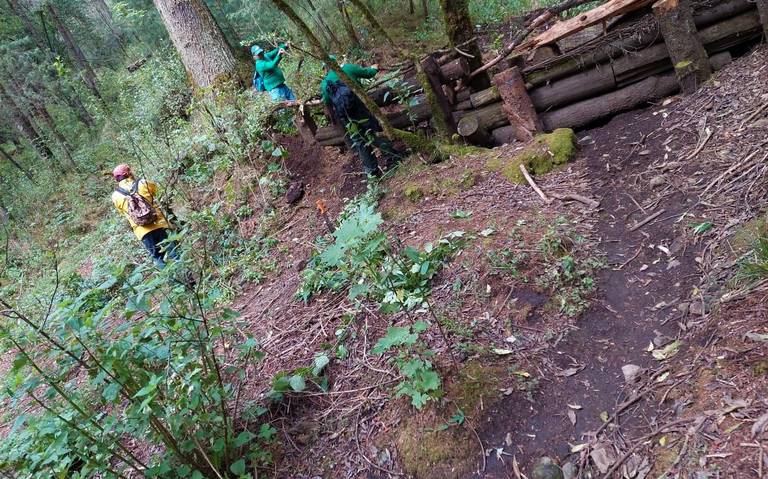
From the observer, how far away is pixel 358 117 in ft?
21.1

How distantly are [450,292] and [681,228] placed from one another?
1832 millimetres

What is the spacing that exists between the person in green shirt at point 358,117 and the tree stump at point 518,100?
1.59 metres

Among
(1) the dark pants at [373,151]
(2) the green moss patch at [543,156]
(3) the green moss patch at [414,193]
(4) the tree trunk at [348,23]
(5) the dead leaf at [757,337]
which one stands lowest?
(5) the dead leaf at [757,337]

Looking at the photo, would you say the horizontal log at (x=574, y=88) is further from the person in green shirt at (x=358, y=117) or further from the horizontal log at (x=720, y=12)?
the person in green shirt at (x=358, y=117)

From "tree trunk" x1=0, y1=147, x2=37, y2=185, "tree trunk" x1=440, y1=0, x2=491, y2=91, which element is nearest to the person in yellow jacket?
"tree trunk" x1=440, y1=0, x2=491, y2=91

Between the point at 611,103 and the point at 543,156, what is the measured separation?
50.1 inches

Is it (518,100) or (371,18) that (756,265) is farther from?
(371,18)

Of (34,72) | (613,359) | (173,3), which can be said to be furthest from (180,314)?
(34,72)

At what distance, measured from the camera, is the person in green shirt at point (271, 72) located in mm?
8383

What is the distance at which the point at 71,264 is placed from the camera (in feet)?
36.0

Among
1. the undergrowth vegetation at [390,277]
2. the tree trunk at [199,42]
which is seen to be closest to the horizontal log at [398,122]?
the undergrowth vegetation at [390,277]

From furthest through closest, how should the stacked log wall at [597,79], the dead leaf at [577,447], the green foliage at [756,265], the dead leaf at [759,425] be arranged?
1. the stacked log wall at [597,79]
2. the green foliage at [756,265]
3. the dead leaf at [577,447]
4. the dead leaf at [759,425]

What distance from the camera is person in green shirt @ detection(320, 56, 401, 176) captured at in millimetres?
6195

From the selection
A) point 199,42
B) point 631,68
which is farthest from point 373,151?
point 199,42
